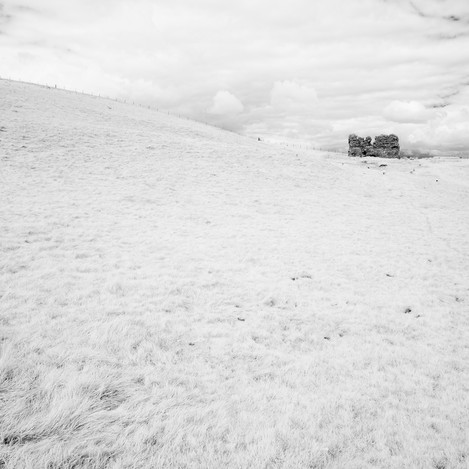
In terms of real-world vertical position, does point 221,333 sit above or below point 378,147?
below

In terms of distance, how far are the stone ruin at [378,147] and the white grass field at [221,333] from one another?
247ft

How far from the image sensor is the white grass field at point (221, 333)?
431 centimetres

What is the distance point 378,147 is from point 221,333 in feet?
313

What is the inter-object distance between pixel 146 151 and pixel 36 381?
1009 inches

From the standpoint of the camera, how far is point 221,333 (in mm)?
7199

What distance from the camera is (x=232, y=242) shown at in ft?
45.5

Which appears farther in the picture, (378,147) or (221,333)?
(378,147)

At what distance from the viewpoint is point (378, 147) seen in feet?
292

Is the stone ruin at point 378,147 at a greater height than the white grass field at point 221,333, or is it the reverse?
the stone ruin at point 378,147

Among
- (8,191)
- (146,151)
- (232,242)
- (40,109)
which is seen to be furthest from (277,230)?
(40,109)

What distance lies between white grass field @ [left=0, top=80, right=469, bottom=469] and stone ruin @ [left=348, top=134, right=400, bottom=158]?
75283 millimetres

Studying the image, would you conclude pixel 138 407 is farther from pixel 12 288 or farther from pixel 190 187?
pixel 190 187

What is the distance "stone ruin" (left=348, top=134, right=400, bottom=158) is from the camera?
88062 millimetres

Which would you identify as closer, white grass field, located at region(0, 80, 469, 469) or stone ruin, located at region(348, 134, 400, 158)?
white grass field, located at region(0, 80, 469, 469)
